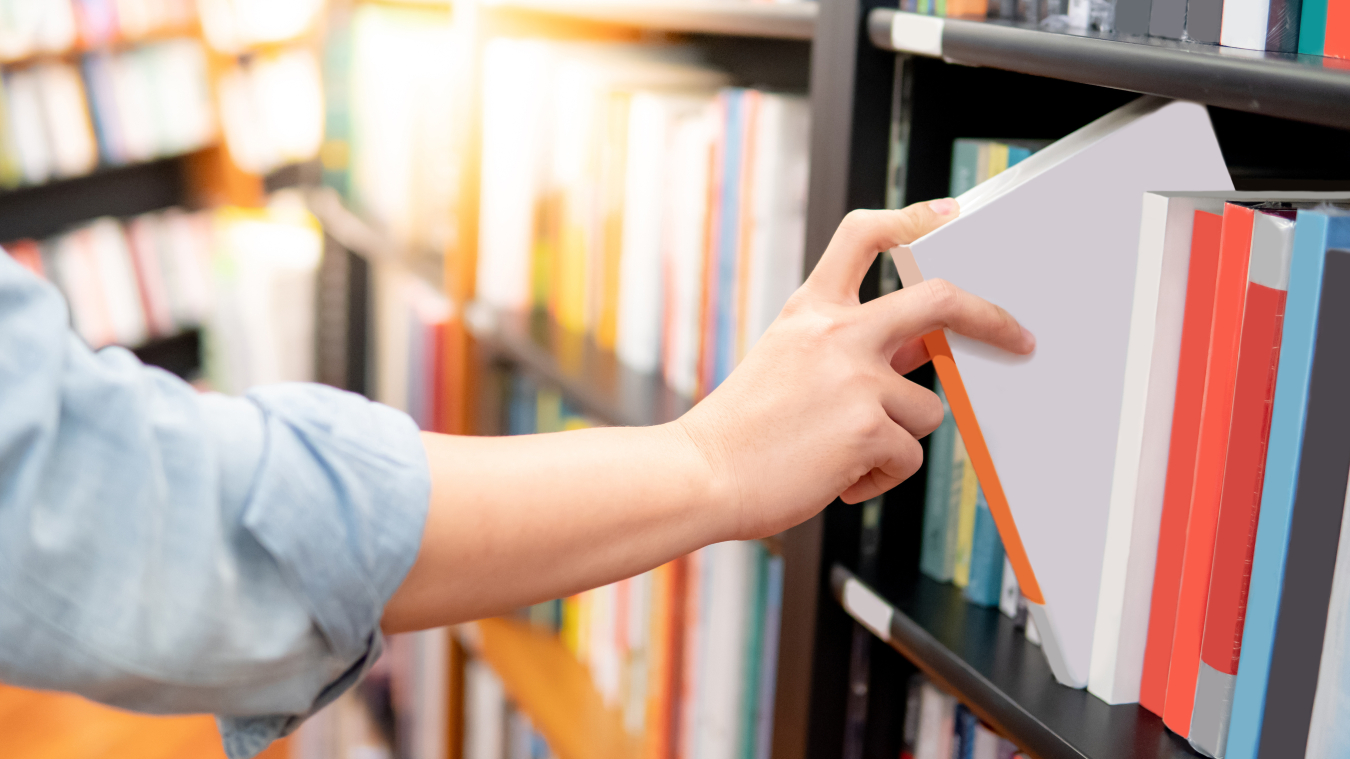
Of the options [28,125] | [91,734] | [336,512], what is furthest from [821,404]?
[28,125]

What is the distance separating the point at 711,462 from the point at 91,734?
2391 millimetres

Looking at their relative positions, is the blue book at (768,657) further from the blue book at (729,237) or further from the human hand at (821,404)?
the human hand at (821,404)

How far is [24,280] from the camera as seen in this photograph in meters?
0.54

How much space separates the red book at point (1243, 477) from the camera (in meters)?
0.55

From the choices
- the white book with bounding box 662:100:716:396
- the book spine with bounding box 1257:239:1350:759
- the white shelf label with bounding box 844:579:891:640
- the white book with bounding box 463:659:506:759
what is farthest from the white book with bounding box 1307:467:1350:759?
the white book with bounding box 463:659:506:759

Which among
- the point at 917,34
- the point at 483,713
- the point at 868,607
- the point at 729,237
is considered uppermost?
the point at 917,34

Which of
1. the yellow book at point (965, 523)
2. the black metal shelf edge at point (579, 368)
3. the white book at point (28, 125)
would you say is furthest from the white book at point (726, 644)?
the white book at point (28, 125)

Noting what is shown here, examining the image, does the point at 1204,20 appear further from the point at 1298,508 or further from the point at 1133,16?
the point at 1298,508

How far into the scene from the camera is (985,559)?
830 millimetres

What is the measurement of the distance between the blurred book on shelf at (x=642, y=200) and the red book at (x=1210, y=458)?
1.67 ft

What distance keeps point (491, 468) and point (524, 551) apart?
0.19 feet

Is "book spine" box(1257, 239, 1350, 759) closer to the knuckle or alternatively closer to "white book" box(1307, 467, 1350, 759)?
"white book" box(1307, 467, 1350, 759)

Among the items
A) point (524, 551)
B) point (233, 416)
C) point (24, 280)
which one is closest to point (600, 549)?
point (524, 551)

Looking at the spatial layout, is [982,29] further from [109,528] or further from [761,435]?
[109,528]
